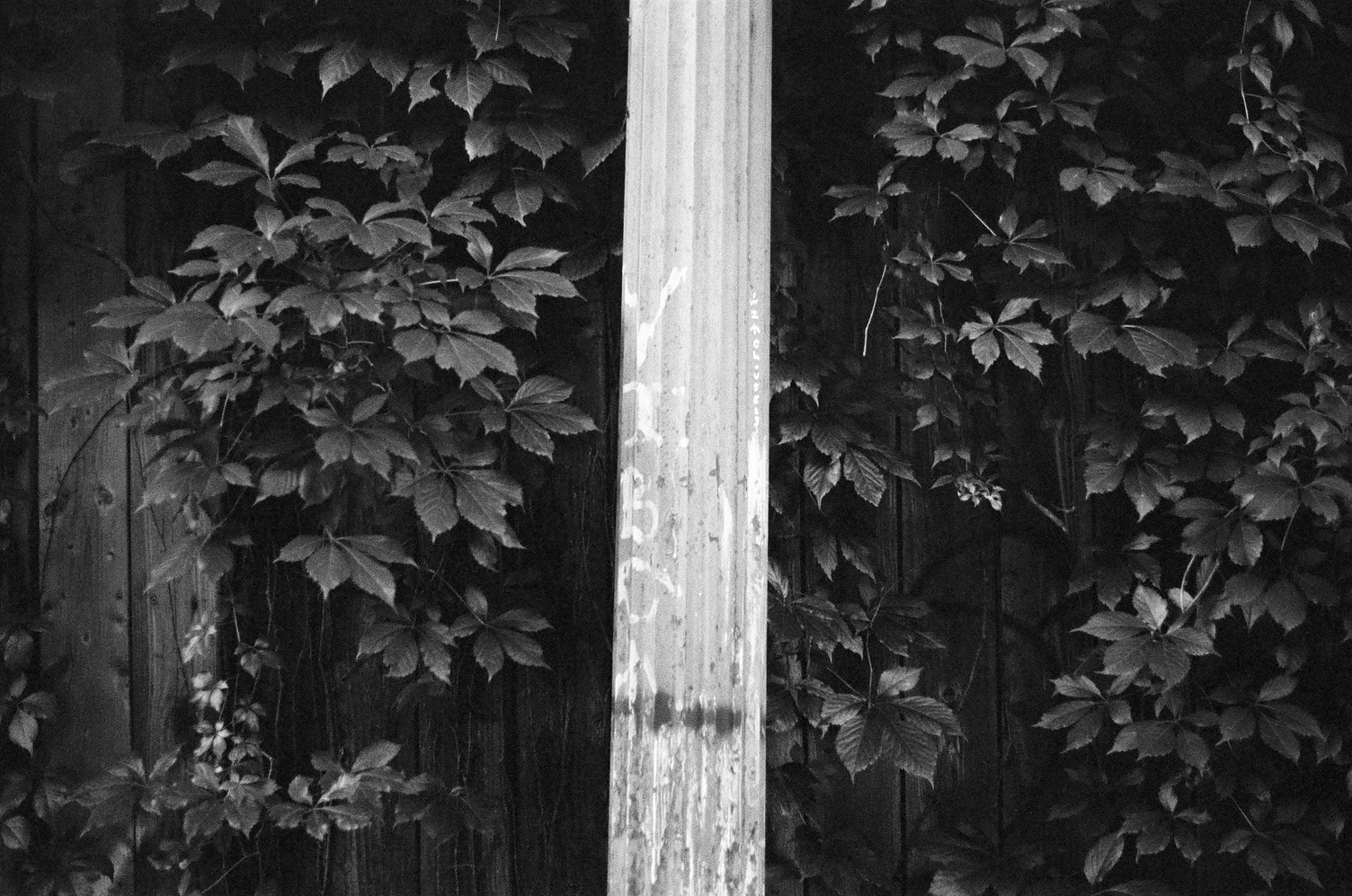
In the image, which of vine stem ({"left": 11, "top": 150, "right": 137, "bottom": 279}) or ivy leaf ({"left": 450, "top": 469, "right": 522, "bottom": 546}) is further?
vine stem ({"left": 11, "top": 150, "right": 137, "bottom": 279})

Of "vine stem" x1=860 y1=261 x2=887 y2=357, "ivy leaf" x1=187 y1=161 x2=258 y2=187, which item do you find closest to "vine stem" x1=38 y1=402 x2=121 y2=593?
"ivy leaf" x1=187 y1=161 x2=258 y2=187

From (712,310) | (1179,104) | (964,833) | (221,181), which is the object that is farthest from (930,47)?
(964,833)

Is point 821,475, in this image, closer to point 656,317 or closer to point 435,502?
point 435,502

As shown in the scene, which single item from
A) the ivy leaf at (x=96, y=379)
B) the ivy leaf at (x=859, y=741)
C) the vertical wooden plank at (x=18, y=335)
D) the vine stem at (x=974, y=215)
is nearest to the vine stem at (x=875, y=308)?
the vine stem at (x=974, y=215)

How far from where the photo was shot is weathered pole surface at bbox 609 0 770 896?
1115mm

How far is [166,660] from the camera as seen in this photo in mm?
1903

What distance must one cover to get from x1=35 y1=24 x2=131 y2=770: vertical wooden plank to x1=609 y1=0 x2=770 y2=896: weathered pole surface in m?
1.21

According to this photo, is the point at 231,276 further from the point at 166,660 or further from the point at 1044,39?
the point at 1044,39

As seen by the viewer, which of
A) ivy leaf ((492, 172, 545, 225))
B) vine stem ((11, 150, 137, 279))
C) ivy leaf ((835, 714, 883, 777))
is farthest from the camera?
vine stem ((11, 150, 137, 279))

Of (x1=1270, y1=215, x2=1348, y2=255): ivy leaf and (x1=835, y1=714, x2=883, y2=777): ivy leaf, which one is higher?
(x1=1270, y1=215, x2=1348, y2=255): ivy leaf

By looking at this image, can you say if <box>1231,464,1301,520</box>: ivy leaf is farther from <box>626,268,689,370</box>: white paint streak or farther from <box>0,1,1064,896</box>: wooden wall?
<box>626,268,689,370</box>: white paint streak

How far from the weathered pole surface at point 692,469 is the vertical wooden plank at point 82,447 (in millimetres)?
1210

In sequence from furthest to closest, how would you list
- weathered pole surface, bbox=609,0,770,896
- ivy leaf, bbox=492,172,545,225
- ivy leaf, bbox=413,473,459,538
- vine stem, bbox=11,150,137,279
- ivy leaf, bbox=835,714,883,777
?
vine stem, bbox=11,150,137,279, ivy leaf, bbox=492,172,545,225, ivy leaf, bbox=835,714,883,777, ivy leaf, bbox=413,473,459,538, weathered pole surface, bbox=609,0,770,896

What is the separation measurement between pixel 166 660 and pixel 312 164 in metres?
0.94
